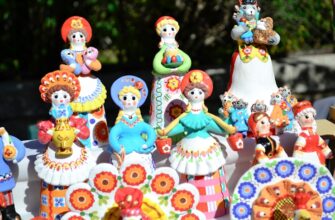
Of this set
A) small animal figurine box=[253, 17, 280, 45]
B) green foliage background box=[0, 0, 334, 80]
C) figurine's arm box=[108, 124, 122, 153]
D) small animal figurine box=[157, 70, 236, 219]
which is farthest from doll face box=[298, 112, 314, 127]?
green foliage background box=[0, 0, 334, 80]

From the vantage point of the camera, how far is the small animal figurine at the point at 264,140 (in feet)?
5.73

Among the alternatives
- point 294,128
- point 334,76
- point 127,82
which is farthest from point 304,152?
point 334,76

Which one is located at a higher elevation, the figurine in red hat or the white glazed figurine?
the white glazed figurine

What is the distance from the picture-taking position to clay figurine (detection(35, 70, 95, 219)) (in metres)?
1.72

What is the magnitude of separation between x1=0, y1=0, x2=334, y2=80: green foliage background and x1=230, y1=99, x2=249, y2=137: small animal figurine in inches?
80.3

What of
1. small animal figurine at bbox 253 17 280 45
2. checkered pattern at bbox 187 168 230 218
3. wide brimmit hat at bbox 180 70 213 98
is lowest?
checkered pattern at bbox 187 168 230 218

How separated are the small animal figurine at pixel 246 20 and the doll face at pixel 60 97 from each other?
0.66 meters

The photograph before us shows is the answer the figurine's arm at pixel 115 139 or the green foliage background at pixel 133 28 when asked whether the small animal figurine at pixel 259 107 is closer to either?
the figurine's arm at pixel 115 139

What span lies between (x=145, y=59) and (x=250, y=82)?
8.47 ft

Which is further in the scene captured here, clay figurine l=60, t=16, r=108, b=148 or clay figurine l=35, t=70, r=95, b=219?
clay figurine l=60, t=16, r=108, b=148

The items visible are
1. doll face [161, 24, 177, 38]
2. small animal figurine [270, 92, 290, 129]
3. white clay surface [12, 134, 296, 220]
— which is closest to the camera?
white clay surface [12, 134, 296, 220]

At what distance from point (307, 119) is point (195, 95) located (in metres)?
0.33

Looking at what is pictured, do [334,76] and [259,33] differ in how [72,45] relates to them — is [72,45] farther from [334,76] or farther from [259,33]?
[334,76]

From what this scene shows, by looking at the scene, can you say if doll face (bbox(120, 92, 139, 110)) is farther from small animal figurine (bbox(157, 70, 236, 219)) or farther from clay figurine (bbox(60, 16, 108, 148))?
Result: clay figurine (bbox(60, 16, 108, 148))
